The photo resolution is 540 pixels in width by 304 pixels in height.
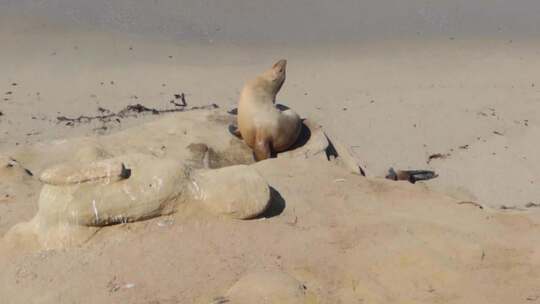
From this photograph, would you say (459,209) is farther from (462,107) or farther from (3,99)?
(3,99)

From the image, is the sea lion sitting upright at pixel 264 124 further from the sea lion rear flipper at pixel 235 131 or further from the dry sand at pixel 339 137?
the dry sand at pixel 339 137

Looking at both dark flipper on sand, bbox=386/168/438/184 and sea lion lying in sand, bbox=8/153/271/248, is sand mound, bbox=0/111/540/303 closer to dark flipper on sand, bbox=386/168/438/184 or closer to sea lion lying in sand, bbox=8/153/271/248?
sea lion lying in sand, bbox=8/153/271/248

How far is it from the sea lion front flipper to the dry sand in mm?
709

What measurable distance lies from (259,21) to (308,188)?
22.5 ft

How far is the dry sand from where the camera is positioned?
483 centimetres

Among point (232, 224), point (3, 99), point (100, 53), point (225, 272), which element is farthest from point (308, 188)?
point (100, 53)

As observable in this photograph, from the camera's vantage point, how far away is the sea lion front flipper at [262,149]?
7.49m

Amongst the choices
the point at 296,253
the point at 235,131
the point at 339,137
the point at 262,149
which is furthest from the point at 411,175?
the point at 296,253

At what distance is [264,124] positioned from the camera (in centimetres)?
756

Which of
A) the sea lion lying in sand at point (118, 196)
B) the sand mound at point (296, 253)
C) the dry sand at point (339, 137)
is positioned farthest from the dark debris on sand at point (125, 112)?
the sea lion lying in sand at point (118, 196)

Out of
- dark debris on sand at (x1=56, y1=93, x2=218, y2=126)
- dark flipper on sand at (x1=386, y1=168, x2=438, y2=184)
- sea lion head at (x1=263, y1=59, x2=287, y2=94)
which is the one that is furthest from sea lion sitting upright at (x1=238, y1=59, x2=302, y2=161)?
dark debris on sand at (x1=56, y1=93, x2=218, y2=126)

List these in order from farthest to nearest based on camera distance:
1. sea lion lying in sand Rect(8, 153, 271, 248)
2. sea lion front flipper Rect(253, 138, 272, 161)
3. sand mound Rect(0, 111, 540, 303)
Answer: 1. sea lion front flipper Rect(253, 138, 272, 161)
2. sea lion lying in sand Rect(8, 153, 271, 248)
3. sand mound Rect(0, 111, 540, 303)

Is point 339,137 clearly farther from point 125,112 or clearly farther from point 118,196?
point 118,196

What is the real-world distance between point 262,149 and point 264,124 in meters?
0.26
